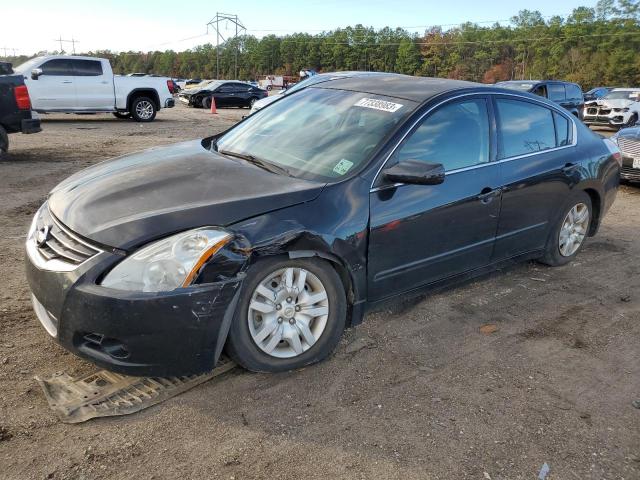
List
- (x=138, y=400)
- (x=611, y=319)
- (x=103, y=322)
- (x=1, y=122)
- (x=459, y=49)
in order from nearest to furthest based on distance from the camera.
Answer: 1. (x=103, y=322)
2. (x=138, y=400)
3. (x=611, y=319)
4. (x=1, y=122)
5. (x=459, y=49)

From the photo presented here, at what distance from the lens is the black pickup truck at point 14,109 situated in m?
9.03

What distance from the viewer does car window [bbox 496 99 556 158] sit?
4164 mm

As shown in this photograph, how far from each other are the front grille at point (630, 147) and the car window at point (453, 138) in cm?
598

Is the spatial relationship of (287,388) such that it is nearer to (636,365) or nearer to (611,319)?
(636,365)

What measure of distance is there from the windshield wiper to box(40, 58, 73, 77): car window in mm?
13702

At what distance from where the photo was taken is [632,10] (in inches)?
2972

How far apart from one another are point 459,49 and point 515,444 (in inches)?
3990

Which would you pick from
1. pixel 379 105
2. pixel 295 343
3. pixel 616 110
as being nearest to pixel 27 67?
pixel 379 105

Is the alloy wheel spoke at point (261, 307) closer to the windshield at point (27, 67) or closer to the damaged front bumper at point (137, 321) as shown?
the damaged front bumper at point (137, 321)

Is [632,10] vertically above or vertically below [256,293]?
above

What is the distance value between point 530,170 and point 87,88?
14.8 metres

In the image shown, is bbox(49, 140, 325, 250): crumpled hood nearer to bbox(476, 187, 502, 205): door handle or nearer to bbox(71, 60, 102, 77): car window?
bbox(476, 187, 502, 205): door handle

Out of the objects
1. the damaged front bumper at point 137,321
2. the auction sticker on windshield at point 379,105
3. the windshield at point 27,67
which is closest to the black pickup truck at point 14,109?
the windshield at point 27,67

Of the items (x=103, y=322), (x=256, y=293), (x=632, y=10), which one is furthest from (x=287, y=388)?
(x=632, y=10)
